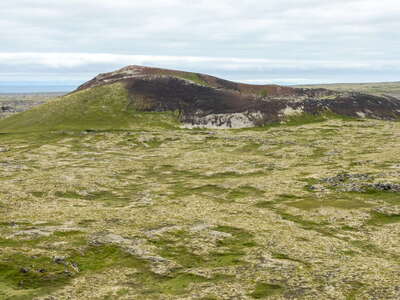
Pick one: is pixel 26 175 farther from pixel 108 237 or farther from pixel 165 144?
pixel 165 144

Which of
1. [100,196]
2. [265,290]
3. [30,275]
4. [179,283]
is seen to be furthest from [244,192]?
[30,275]

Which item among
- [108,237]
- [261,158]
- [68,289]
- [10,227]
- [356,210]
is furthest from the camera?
[261,158]

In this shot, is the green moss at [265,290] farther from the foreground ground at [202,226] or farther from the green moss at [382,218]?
the green moss at [382,218]

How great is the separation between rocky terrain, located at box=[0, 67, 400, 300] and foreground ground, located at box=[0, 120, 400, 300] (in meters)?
0.20

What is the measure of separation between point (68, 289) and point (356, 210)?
4661cm

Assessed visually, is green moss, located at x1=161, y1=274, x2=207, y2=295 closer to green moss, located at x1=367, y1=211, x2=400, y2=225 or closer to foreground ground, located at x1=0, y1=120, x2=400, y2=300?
foreground ground, located at x1=0, y1=120, x2=400, y2=300

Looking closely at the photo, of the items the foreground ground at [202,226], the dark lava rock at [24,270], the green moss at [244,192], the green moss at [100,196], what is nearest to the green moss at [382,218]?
the foreground ground at [202,226]

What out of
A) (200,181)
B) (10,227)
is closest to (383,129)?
(200,181)

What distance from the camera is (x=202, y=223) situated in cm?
5756

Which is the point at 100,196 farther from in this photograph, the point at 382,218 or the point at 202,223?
the point at 382,218

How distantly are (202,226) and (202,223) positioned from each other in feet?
5.55

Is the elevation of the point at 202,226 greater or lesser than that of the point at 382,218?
greater

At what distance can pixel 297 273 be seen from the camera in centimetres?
3919

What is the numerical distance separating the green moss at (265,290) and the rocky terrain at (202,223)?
0.09 metres
